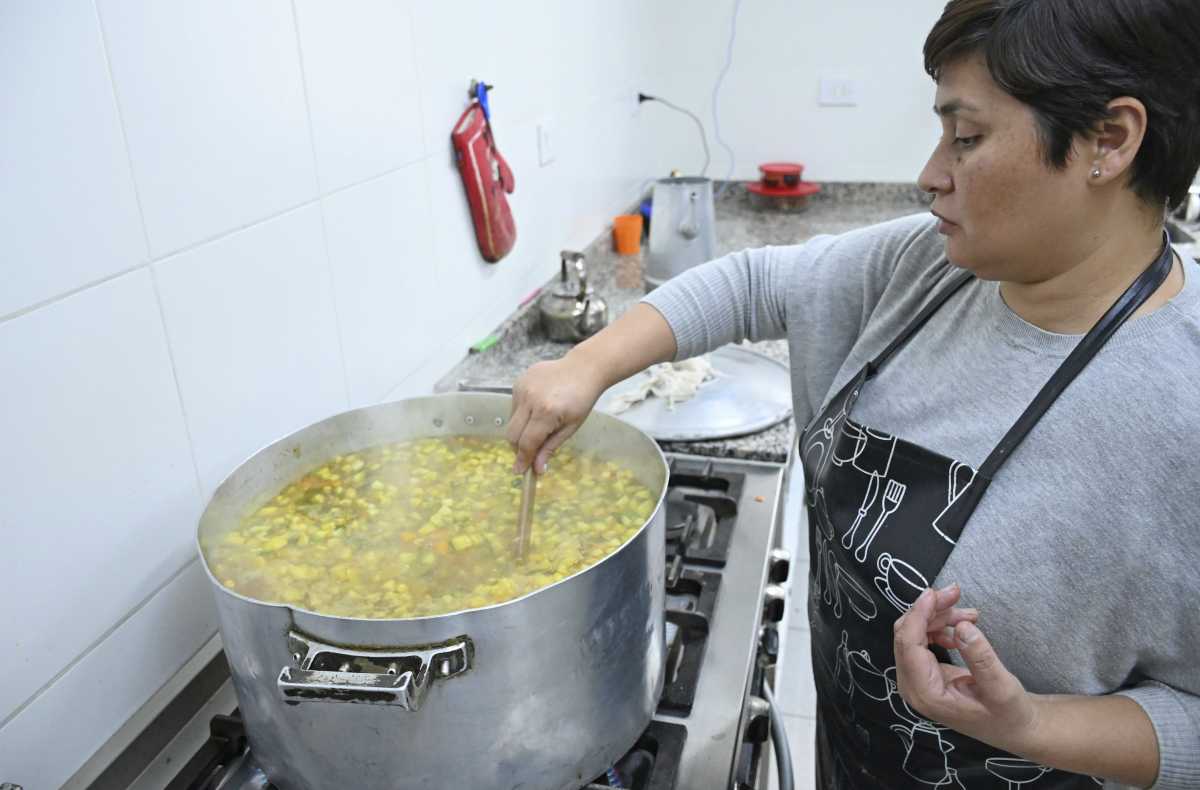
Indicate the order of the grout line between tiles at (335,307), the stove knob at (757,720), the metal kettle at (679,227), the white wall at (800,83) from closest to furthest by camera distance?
the stove knob at (757,720) < the grout line between tiles at (335,307) < the metal kettle at (679,227) < the white wall at (800,83)

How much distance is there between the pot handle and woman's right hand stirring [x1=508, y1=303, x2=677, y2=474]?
310mm

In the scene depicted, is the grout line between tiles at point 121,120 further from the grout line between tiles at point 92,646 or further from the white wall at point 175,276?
the grout line between tiles at point 92,646

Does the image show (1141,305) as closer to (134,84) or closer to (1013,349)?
(1013,349)

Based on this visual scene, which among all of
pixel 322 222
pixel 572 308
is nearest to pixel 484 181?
pixel 572 308

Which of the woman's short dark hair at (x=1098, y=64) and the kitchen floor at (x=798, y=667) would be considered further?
the kitchen floor at (x=798, y=667)

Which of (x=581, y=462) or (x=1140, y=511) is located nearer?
(x=1140, y=511)

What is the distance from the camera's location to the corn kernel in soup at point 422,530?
0.87 m

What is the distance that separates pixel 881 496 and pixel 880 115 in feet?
7.68

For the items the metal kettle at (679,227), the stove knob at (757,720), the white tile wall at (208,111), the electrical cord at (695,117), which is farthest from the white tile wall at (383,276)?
the electrical cord at (695,117)

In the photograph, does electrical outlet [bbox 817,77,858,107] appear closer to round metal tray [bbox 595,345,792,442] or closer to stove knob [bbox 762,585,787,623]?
round metal tray [bbox 595,345,792,442]

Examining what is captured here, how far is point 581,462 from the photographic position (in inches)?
44.3

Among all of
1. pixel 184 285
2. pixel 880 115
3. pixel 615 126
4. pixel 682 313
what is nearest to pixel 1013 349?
pixel 682 313

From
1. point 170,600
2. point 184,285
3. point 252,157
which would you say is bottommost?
point 170,600

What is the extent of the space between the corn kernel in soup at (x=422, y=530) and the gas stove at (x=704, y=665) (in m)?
0.18
